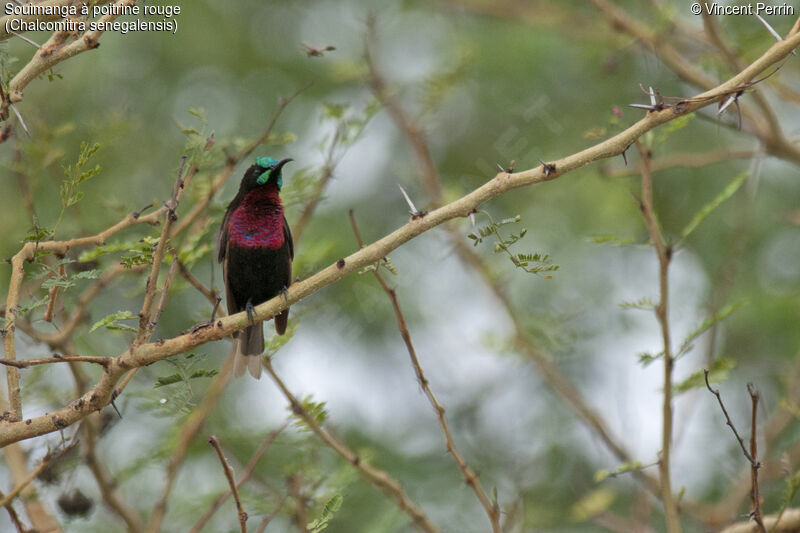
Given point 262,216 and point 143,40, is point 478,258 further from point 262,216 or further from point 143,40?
point 143,40

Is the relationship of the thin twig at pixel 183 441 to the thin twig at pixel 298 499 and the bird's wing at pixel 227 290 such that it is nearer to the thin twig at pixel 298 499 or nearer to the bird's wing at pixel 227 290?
the bird's wing at pixel 227 290

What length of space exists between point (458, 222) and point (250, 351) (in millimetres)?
1501

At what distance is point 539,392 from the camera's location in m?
8.16

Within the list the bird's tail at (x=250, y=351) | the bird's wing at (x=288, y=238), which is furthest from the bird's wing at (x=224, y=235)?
the bird's tail at (x=250, y=351)

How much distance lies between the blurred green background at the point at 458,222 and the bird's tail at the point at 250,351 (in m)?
0.41

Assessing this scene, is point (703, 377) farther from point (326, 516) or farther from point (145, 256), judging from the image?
point (145, 256)

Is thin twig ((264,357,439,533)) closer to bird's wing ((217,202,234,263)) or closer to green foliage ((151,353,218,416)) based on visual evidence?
green foliage ((151,353,218,416))

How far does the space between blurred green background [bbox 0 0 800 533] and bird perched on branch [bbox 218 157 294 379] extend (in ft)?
0.94

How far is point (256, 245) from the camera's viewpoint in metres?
4.95

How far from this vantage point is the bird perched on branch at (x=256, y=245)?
476cm

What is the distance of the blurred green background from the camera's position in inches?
224

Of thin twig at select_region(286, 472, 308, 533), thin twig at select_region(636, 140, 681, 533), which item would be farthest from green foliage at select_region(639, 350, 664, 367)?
thin twig at select_region(286, 472, 308, 533)

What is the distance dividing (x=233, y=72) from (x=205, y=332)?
738 cm

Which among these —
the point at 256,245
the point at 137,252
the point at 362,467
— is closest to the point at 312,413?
the point at 362,467
